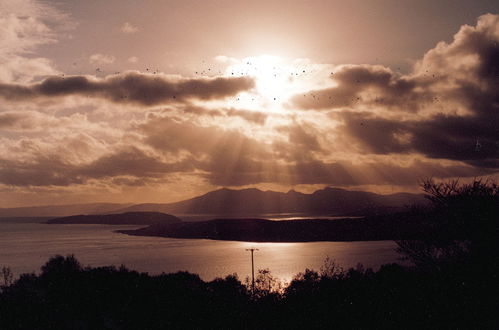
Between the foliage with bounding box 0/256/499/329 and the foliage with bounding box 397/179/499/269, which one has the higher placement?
the foliage with bounding box 397/179/499/269

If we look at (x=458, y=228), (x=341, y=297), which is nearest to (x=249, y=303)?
(x=341, y=297)

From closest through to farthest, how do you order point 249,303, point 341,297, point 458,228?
1. point 458,228
2. point 341,297
3. point 249,303

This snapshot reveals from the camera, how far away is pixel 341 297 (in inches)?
1598

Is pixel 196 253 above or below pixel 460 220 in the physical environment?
below

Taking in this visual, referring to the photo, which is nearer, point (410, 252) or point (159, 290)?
point (410, 252)

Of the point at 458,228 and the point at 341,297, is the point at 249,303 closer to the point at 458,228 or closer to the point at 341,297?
the point at 341,297

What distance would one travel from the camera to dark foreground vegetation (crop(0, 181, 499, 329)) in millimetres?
27219

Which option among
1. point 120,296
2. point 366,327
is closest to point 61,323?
point 120,296

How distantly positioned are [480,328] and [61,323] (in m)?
31.2

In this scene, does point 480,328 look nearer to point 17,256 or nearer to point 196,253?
point 196,253

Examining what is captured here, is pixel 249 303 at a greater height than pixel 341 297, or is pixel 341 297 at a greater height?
pixel 341 297

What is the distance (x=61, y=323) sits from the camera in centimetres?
3722

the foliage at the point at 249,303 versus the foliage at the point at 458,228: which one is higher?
the foliage at the point at 458,228

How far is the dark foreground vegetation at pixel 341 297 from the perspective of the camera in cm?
2722
